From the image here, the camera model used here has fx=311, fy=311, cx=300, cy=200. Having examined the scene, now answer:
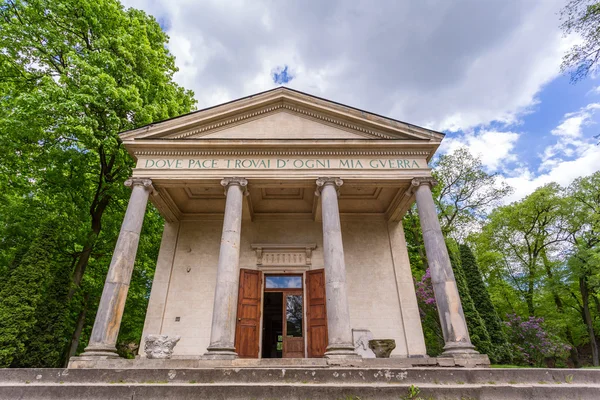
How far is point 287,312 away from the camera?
39.9ft

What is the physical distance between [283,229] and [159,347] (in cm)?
664

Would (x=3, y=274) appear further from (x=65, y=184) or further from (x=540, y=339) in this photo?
(x=540, y=339)

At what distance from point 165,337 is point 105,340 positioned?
5.01ft

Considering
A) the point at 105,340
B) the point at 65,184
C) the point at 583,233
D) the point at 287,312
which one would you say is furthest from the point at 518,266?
the point at 65,184

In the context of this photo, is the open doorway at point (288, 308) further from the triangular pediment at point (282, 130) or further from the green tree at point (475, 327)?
the green tree at point (475, 327)

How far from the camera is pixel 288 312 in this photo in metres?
12.2

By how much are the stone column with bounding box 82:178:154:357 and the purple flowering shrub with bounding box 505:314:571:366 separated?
59.6ft

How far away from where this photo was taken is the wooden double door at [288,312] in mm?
11266

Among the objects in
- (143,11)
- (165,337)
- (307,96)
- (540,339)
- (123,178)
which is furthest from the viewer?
(540,339)

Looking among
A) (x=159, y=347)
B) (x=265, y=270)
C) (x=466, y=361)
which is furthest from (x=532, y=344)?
(x=159, y=347)

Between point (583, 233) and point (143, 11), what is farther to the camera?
point (583, 233)

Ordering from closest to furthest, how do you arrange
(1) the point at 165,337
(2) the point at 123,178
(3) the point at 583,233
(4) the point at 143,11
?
(1) the point at 165,337 → (2) the point at 123,178 → (4) the point at 143,11 → (3) the point at 583,233

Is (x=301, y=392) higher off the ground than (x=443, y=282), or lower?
lower

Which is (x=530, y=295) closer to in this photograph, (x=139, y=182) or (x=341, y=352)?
(x=341, y=352)
